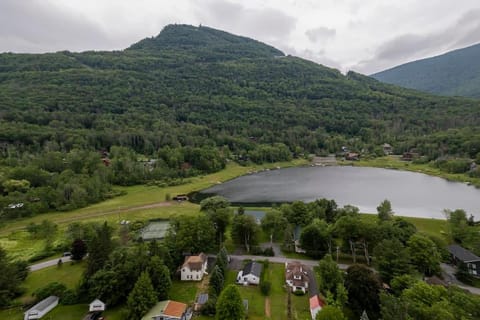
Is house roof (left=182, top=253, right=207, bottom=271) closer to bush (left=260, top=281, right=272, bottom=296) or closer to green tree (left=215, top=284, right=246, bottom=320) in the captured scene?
bush (left=260, top=281, right=272, bottom=296)

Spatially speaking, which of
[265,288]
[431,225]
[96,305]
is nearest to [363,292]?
[265,288]

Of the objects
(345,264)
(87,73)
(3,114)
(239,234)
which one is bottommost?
(345,264)

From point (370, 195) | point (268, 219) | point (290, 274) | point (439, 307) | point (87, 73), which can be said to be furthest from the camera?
point (87, 73)

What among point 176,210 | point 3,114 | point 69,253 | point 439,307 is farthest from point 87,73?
point 439,307

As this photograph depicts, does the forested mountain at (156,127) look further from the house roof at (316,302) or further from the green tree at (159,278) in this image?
the house roof at (316,302)

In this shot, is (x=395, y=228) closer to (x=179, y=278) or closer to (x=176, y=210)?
(x=179, y=278)

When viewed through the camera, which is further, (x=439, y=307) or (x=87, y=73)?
(x=87, y=73)

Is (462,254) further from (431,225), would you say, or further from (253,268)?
(253,268)

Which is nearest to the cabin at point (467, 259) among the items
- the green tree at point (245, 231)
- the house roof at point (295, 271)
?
the house roof at point (295, 271)
